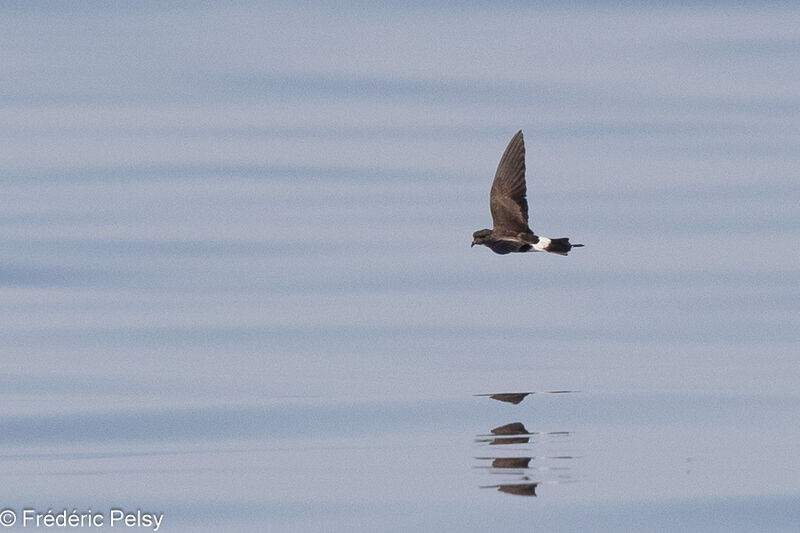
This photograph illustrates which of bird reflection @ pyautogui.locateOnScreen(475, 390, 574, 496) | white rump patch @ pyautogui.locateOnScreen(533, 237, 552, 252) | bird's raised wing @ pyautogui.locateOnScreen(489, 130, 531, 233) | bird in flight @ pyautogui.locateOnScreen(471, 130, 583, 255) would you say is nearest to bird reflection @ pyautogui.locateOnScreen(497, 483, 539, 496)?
bird reflection @ pyautogui.locateOnScreen(475, 390, 574, 496)

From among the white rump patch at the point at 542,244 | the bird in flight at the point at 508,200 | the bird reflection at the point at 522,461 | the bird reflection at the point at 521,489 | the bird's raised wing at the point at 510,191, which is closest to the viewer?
the bird reflection at the point at 521,489

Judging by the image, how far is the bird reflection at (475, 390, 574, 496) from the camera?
896 inches

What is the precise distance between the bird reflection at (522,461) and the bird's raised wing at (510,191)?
3.09 m

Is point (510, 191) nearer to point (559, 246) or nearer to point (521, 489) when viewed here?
point (559, 246)

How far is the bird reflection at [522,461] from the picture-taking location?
2277 centimetres

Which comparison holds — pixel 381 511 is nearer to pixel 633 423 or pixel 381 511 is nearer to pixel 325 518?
pixel 325 518

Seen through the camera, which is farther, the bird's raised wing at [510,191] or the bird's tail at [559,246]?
the bird's raised wing at [510,191]

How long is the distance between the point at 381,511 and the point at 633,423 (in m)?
7.65

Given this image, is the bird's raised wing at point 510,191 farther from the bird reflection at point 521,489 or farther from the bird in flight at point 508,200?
the bird reflection at point 521,489

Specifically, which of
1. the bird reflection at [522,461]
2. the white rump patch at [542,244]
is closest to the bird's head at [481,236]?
the white rump patch at [542,244]

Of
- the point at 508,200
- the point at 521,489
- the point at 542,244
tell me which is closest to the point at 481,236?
the point at 508,200

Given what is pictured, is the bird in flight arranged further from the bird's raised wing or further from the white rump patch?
the white rump patch

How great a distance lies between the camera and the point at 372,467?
26.0 m

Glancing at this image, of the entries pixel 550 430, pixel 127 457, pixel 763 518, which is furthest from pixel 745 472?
pixel 127 457
